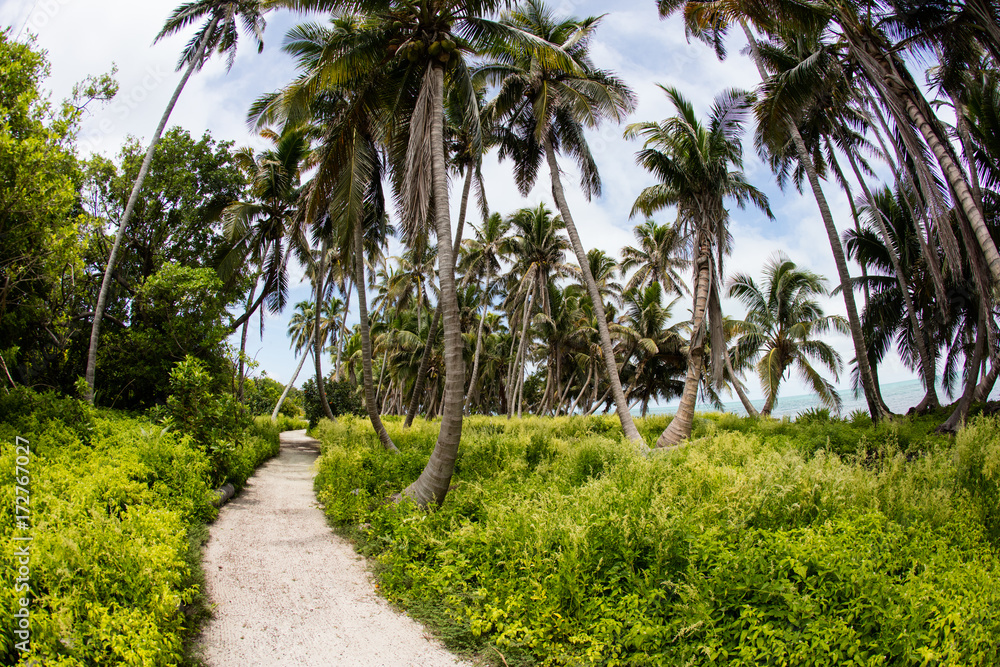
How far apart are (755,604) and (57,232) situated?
1194 centimetres

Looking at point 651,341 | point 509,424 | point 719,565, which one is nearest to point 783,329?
point 651,341

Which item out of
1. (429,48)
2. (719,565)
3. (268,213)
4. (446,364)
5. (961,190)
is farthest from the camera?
(268,213)

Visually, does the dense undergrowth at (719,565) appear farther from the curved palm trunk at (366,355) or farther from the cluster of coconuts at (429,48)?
the cluster of coconuts at (429,48)

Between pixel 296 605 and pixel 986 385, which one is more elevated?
pixel 986 385

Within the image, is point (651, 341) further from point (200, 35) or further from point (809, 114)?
point (200, 35)

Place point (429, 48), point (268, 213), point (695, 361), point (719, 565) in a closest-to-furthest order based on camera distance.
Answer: point (719, 565), point (429, 48), point (695, 361), point (268, 213)

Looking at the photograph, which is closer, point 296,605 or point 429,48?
point 296,605

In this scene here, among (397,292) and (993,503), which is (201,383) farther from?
(397,292)

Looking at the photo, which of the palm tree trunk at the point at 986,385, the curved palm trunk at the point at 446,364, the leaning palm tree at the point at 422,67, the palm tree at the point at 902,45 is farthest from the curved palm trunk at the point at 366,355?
the palm tree trunk at the point at 986,385

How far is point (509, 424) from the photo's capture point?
19.1 meters

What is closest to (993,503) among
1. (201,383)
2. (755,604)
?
(755,604)

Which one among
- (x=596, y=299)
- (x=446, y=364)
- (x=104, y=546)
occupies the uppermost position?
(x=596, y=299)

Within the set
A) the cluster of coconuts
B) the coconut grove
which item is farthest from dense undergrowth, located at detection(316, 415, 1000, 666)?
the cluster of coconuts

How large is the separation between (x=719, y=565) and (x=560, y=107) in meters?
13.8
